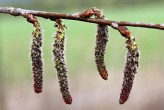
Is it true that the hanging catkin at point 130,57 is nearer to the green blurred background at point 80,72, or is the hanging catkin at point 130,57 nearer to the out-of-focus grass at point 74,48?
the green blurred background at point 80,72

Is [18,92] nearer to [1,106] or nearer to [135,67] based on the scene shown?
[1,106]

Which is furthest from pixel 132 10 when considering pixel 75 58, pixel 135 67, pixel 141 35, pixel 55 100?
pixel 135 67

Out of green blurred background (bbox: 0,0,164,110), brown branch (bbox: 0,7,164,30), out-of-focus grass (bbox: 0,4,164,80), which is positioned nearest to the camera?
brown branch (bbox: 0,7,164,30)

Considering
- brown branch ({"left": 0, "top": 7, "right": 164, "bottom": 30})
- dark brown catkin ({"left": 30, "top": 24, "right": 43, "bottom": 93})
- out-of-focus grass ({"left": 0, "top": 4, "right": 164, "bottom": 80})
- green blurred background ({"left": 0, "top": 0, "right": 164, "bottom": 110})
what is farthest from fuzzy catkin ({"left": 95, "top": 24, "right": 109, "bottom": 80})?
out-of-focus grass ({"left": 0, "top": 4, "right": 164, "bottom": 80})

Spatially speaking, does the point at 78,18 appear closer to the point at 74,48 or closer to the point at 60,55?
the point at 60,55

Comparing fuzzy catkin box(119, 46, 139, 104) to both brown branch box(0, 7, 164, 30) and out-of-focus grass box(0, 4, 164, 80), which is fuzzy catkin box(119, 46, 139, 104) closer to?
brown branch box(0, 7, 164, 30)

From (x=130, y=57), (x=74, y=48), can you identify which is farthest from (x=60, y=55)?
(x=74, y=48)

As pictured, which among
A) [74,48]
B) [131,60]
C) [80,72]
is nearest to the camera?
[131,60]
